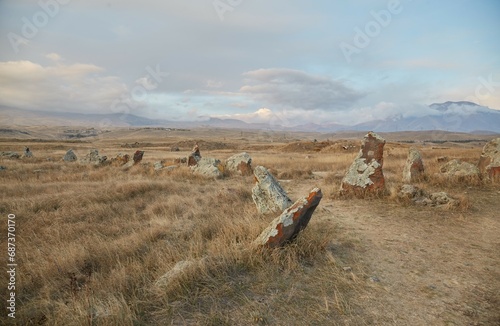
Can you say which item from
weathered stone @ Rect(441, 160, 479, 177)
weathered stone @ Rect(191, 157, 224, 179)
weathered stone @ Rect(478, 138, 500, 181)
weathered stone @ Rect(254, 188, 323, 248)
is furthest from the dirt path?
weathered stone @ Rect(191, 157, 224, 179)

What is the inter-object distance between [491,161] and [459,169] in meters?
1.22

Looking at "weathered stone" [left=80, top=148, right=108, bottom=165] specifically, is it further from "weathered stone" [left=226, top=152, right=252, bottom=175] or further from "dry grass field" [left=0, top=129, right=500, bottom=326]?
"dry grass field" [left=0, top=129, right=500, bottom=326]

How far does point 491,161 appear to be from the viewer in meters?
11.6

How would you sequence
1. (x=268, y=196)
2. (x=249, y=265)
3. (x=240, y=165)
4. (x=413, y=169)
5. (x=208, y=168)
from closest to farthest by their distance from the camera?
(x=249, y=265), (x=268, y=196), (x=413, y=169), (x=208, y=168), (x=240, y=165)

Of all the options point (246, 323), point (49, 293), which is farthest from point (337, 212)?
point (49, 293)

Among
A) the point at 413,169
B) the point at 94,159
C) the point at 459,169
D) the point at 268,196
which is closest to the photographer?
the point at 268,196

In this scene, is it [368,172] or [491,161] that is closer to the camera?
[368,172]

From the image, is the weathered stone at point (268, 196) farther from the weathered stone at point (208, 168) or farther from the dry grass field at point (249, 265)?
the weathered stone at point (208, 168)

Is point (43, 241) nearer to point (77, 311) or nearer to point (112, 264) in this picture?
point (112, 264)

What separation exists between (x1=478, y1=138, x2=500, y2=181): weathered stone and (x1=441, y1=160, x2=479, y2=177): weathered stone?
40cm

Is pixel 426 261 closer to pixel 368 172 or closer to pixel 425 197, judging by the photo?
pixel 425 197

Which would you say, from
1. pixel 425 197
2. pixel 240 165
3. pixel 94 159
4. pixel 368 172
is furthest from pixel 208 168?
pixel 94 159

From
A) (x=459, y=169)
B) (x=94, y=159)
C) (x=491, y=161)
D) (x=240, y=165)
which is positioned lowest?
(x=94, y=159)

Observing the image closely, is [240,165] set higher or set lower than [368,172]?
lower
